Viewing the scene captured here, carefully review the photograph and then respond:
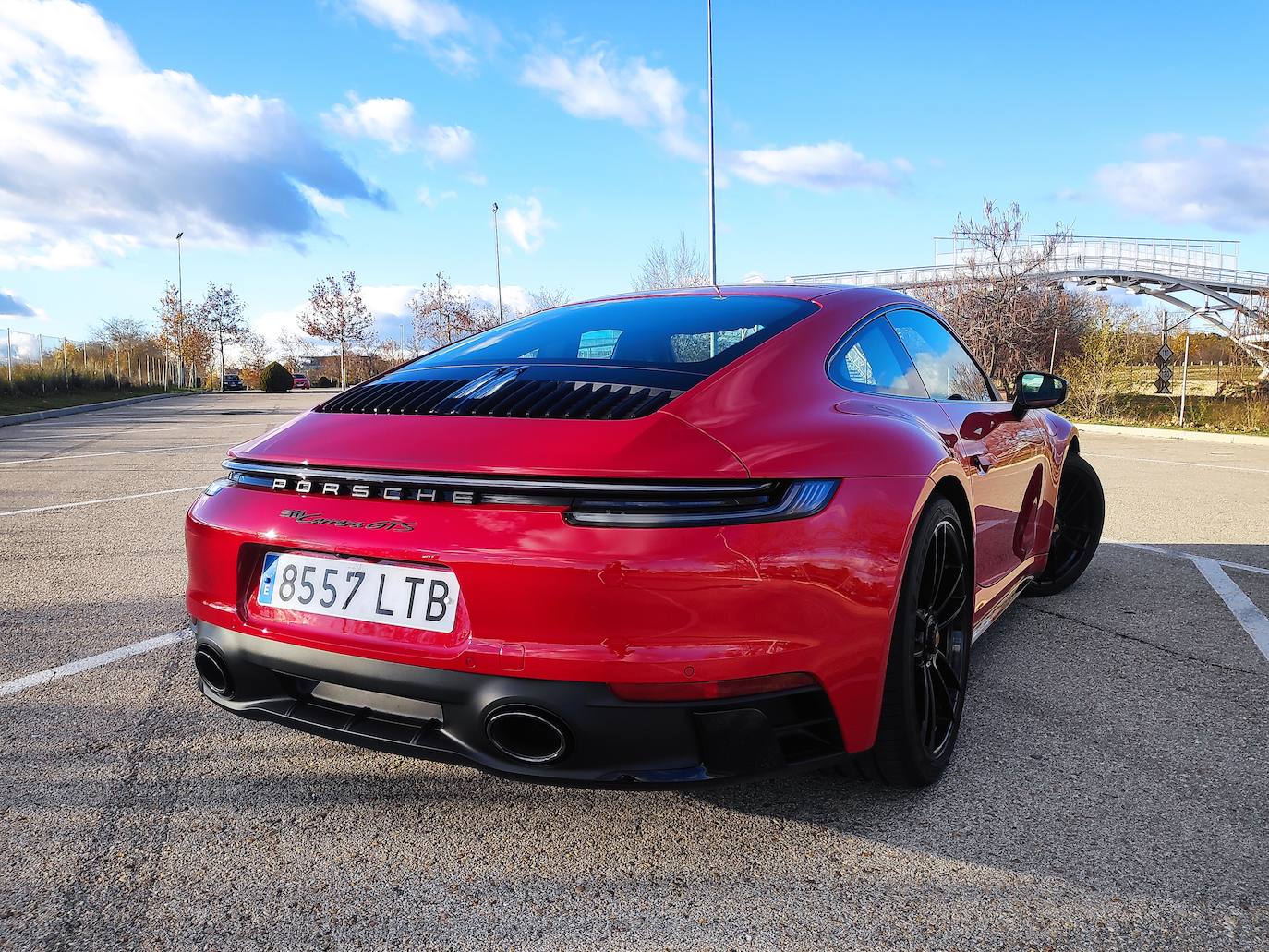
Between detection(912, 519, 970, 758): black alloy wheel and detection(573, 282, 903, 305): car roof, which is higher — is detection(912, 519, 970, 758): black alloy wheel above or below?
below

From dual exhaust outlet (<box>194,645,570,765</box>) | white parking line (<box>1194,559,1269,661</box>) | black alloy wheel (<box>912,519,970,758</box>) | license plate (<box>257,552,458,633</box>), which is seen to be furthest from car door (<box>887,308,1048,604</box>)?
license plate (<box>257,552,458,633</box>)

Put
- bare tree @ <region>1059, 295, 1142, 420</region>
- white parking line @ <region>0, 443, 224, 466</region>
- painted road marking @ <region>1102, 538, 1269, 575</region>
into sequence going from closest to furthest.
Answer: painted road marking @ <region>1102, 538, 1269, 575</region>, white parking line @ <region>0, 443, 224, 466</region>, bare tree @ <region>1059, 295, 1142, 420</region>

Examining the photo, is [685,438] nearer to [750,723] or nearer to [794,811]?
[750,723]

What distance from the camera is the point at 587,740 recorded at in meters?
1.81

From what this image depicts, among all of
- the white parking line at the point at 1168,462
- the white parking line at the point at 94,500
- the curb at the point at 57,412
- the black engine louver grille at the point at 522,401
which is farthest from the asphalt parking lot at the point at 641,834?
the curb at the point at 57,412

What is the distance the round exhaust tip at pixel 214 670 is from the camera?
2.16 meters

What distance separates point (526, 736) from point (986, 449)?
199 centimetres

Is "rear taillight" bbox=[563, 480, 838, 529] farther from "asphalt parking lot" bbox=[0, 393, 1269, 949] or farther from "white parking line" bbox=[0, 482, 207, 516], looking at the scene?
"white parking line" bbox=[0, 482, 207, 516]

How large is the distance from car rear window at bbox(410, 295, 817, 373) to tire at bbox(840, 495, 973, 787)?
68cm

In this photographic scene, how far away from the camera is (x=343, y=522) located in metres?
1.96

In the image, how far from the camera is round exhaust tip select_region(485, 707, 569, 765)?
1.82m

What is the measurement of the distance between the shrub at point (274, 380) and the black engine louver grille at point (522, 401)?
56182 millimetres

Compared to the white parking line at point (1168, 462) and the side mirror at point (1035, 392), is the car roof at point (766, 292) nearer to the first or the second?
the side mirror at point (1035, 392)

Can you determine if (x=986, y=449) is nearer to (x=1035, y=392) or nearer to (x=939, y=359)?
(x=939, y=359)
